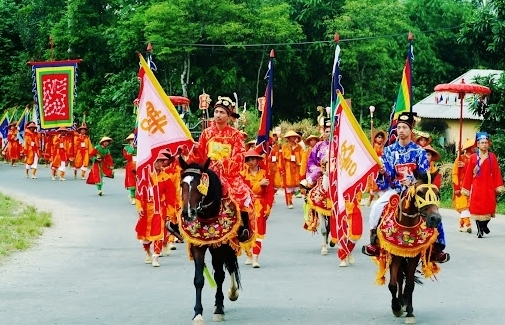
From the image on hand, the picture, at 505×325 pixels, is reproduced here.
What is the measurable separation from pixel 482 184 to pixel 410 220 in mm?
8774

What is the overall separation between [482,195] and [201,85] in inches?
978

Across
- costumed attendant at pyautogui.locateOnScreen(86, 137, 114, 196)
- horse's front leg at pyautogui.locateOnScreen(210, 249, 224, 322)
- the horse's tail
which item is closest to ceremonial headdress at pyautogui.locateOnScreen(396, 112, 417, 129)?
the horse's tail

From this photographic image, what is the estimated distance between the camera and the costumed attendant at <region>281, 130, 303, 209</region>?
25.0m

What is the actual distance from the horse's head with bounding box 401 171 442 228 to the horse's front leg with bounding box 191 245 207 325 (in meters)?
2.01

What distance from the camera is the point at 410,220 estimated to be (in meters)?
9.86

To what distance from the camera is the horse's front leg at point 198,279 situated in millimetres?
9602

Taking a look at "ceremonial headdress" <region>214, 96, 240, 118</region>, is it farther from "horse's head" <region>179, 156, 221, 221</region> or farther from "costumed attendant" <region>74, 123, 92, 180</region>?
"costumed attendant" <region>74, 123, 92, 180</region>

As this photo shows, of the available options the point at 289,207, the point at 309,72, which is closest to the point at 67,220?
the point at 289,207

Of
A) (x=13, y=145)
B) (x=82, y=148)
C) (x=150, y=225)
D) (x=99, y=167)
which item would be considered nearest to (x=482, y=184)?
(x=150, y=225)

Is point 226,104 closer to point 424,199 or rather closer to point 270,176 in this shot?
point 424,199

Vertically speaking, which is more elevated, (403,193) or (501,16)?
(501,16)

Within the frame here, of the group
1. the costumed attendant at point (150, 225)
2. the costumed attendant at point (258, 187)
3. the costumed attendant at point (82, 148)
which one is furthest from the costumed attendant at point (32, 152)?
the costumed attendant at point (150, 225)

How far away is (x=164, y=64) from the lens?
140 feet

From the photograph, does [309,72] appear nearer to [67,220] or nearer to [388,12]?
[388,12]
